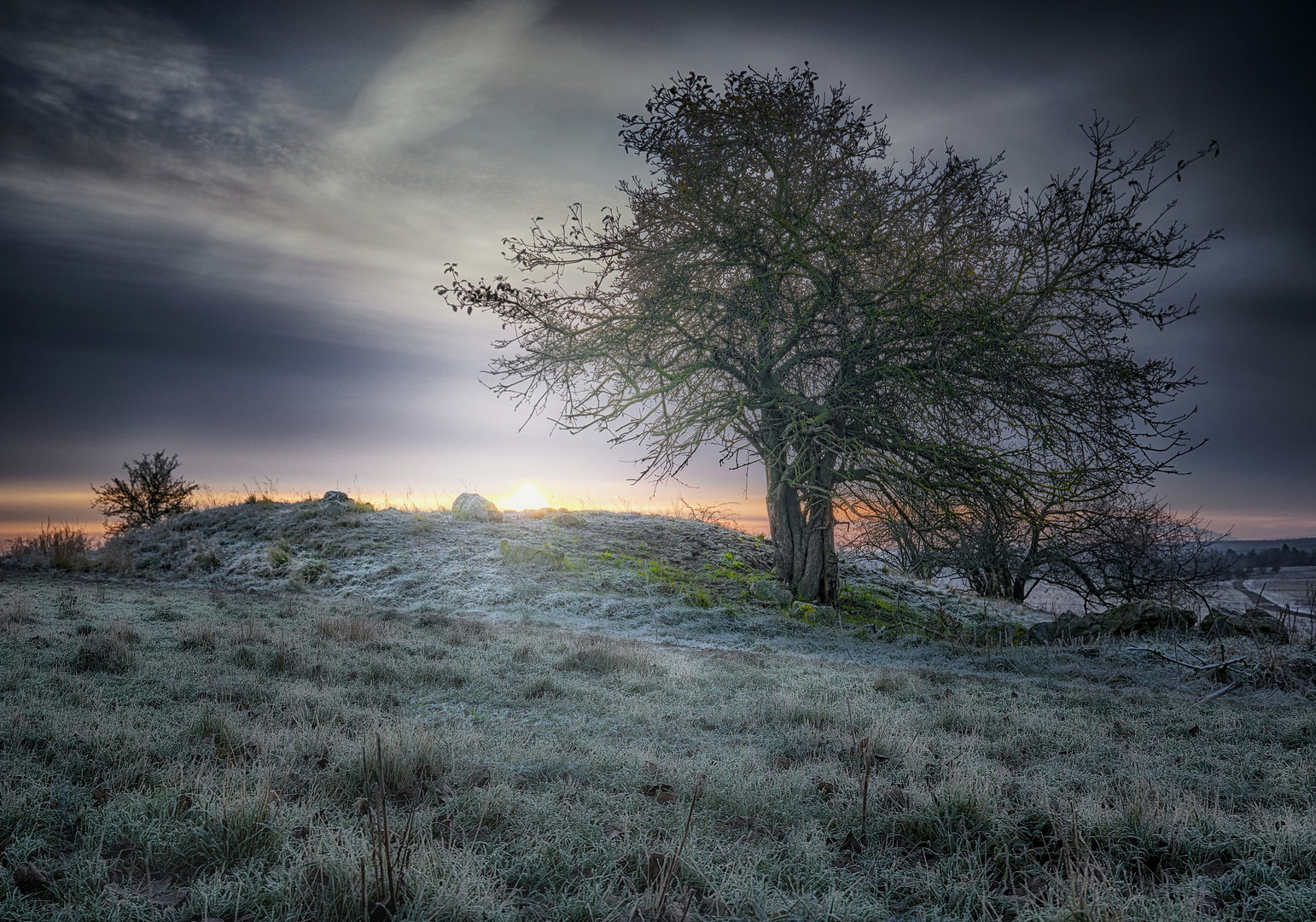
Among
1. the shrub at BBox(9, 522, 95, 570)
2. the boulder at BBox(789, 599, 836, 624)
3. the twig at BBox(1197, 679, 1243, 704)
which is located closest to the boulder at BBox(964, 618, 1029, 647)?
the boulder at BBox(789, 599, 836, 624)

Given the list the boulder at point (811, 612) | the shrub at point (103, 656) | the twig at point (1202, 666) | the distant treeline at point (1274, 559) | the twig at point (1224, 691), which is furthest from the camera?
the distant treeline at point (1274, 559)

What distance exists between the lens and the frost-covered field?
269cm

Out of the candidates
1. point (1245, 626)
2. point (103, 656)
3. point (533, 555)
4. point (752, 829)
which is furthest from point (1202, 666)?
point (103, 656)

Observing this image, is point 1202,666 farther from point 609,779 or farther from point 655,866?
point 655,866

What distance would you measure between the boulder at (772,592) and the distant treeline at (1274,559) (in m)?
16.0

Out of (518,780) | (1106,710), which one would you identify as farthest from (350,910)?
(1106,710)

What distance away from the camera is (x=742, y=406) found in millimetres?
12062

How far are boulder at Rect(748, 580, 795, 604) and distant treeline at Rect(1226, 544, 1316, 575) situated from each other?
630 inches

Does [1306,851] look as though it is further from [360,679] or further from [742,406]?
[742,406]

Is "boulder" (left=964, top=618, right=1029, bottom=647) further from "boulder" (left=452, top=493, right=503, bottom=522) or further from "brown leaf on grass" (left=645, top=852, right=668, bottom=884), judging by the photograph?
"boulder" (left=452, top=493, right=503, bottom=522)

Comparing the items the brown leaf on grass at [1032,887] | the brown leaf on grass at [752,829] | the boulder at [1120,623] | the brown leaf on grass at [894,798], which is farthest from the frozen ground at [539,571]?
the brown leaf on grass at [1032,887]

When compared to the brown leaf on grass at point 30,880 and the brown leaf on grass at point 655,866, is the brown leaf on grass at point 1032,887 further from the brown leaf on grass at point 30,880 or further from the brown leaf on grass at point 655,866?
the brown leaf on grass at point 30,880

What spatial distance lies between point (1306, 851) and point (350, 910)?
13.5ft

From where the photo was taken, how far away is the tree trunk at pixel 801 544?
14461 mm
